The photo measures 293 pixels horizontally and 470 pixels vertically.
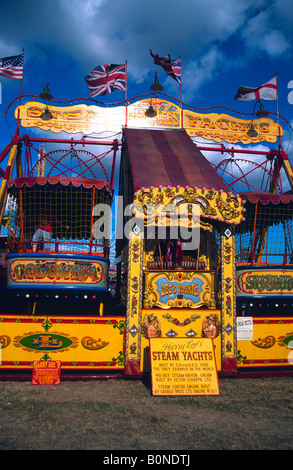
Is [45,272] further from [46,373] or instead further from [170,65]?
[170,65]

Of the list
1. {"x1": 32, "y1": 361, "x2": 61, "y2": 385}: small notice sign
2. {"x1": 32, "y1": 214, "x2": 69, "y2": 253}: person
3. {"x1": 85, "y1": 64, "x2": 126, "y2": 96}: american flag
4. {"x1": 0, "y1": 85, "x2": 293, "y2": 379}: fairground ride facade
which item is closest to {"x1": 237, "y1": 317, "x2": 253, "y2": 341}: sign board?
{"x1": 0, "y1": 85, "x2": 293, "y2": 379}: fairground ride facade

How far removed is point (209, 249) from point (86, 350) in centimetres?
498

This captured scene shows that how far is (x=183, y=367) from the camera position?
24.6ft

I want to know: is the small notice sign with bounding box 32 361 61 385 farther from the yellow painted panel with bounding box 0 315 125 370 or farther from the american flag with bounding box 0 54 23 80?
the american flag with bounding box 0 54 23 80

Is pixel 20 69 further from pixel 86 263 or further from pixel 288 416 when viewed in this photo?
pixel 288 416

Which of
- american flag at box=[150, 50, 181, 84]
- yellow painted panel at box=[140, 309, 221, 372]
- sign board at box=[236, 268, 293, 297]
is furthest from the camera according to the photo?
american flag at box=[150, 50, 181, 84]

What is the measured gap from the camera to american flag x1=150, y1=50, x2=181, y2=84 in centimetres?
1317

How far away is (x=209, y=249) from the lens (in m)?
10.3

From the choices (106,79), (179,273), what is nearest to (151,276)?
(179,273)

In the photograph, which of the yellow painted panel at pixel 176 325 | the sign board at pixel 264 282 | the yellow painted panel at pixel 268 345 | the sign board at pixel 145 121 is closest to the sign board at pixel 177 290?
the yellow painted panel at pixel 176 325

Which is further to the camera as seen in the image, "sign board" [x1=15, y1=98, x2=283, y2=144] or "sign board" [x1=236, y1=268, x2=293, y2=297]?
"sign board" [x1=15, y1=98, x2=283, y2=144]

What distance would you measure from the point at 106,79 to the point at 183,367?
11420 millimetres

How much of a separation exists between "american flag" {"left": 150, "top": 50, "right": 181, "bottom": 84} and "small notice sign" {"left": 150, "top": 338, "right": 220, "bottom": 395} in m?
11.0
